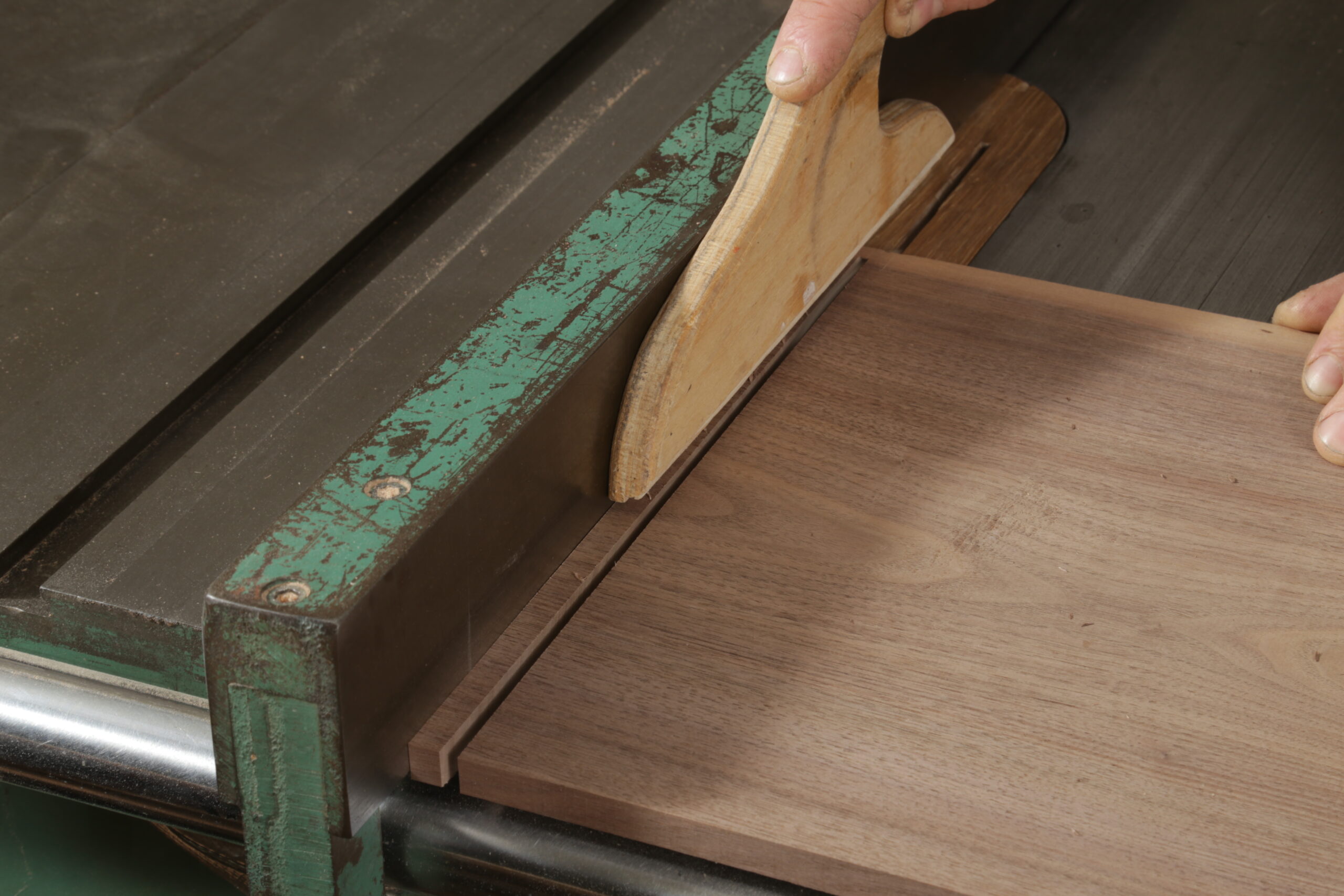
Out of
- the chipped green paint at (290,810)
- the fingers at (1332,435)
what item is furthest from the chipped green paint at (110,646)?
the fingers at (1332,435)

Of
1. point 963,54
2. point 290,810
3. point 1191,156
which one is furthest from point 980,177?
point 290,810

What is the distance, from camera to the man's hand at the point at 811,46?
0.85 meters

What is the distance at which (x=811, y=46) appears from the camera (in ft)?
2.81

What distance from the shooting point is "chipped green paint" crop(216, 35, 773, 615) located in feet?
2.10

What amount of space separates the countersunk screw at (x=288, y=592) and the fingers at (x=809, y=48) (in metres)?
0.47

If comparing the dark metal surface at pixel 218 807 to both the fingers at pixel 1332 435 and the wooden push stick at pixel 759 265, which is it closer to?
the wooden push stick at pixel 759 265

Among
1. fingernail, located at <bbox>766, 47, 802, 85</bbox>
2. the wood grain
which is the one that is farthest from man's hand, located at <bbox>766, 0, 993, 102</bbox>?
the wood grain

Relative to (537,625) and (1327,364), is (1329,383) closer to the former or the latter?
(1327,364)

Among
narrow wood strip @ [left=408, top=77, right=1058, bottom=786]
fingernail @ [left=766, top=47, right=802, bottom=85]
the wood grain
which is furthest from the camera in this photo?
the wood grain

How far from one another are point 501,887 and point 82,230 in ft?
2.74

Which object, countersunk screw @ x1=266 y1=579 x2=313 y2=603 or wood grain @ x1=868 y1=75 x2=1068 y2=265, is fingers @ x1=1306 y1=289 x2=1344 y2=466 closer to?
wood grain @ x1=868 y1=75 x2=1068 y2=265

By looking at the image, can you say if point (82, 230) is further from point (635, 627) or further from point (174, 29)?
point (635, 627)

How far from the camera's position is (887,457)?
3.00ft

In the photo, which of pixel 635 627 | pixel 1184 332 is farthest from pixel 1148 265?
pixel 635 627
